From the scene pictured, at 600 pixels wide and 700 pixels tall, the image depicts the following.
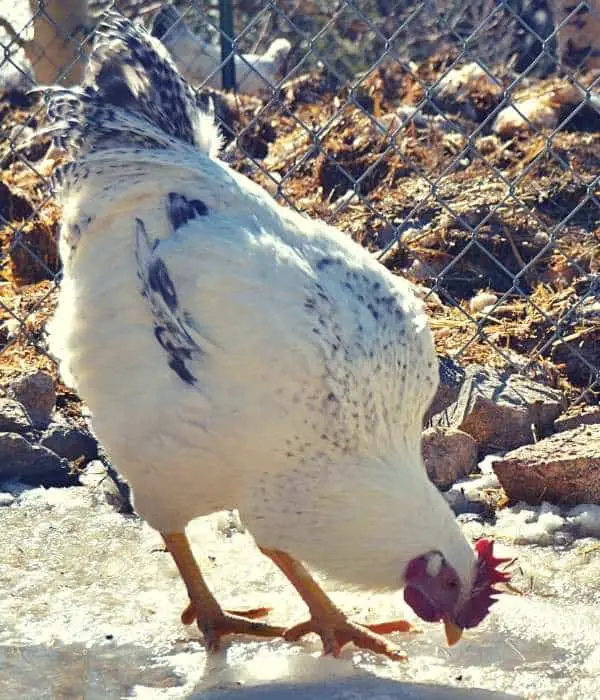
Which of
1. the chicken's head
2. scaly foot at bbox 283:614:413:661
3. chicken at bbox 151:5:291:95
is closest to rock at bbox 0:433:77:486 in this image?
scaly foot at bbox 283:614:413:661

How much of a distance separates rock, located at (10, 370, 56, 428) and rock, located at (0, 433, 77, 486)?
0.20 metres

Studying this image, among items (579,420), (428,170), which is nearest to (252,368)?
(579,420)

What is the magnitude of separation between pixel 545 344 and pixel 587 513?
1.04 m

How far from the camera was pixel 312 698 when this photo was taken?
2.96m

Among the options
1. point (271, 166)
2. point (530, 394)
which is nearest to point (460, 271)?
point (530, 394)

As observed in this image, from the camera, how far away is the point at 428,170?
6.02 meters

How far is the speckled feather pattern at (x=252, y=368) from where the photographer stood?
296cm

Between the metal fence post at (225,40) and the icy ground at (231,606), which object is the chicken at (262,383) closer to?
the icy ground at (231,606)

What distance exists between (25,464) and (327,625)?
53.4 inches

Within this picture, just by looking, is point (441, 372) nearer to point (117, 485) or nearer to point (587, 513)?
point (587, 513)

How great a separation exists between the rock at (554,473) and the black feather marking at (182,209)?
1352 mm

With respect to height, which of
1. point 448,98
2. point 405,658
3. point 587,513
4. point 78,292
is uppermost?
point 78,292

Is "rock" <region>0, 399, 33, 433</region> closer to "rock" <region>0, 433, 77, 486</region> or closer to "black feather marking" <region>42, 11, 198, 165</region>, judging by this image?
"rock" <region>0, 433, 77, 486</region>

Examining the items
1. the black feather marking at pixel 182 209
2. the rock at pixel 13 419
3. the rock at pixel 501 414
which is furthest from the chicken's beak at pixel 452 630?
the rock at pixel 13 419
